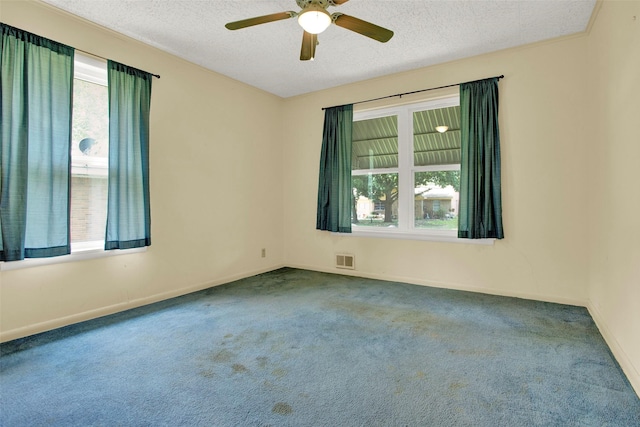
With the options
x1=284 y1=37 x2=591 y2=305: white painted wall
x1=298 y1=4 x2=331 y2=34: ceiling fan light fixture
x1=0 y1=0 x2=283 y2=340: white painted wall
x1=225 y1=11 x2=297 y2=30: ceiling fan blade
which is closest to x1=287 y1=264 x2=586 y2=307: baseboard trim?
x1=284 y1=37 x2=591 y2=305: white painted wall

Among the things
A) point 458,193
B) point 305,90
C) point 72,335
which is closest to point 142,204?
point 72,335

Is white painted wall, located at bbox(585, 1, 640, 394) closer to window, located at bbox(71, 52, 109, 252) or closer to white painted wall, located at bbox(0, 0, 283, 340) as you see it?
white painted wall, located at bbox(0, 0, 283, 340)

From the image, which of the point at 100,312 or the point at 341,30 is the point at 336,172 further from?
the point at 100,312

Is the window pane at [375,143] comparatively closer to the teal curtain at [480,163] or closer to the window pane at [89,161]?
the teal curtain at [480,163]

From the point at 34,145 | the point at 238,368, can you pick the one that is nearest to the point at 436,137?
the point at 238,368

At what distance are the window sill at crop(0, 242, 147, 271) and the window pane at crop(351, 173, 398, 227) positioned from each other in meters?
2.84

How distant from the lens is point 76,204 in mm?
2848

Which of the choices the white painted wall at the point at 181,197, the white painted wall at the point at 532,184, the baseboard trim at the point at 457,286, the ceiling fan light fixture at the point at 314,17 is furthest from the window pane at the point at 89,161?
the white painted wall at the point at 532,184

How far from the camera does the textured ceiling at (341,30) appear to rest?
8.67 feet

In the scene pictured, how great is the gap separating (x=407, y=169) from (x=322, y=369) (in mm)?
2865

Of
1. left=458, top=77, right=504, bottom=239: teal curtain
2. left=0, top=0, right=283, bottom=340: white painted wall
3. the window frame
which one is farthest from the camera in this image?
left=458, top=77, right=504, bottom=239: teal curtain

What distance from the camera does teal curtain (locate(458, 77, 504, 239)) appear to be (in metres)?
3.46

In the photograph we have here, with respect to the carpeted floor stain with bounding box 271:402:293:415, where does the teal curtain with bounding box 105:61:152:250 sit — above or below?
above

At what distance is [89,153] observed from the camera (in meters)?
2.93
